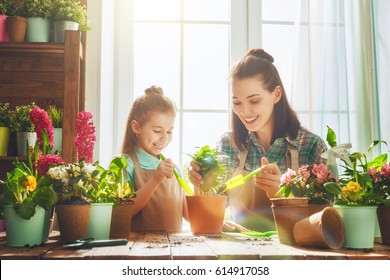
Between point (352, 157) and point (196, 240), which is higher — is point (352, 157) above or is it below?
above

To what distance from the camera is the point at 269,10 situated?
2520 millimetres

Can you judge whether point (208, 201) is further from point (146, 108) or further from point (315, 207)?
point (146, 108)

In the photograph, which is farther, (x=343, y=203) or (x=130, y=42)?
(x=130, y=42)

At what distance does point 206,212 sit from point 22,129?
3.33 feet

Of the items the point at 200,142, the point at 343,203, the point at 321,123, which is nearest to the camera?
the point at 343,203

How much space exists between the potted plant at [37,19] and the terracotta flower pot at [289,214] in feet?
4.54

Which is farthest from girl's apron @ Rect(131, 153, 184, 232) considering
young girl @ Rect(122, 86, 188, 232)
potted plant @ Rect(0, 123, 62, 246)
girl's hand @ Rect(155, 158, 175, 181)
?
potted plant @ Rect(0, 123, 62, 246)

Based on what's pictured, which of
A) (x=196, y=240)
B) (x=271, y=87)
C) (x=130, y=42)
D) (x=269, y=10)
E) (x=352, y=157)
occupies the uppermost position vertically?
(x=269, y=10)

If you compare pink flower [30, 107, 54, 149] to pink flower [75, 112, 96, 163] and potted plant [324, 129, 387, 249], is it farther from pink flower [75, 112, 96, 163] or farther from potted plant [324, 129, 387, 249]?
potted plant [324, 129, 387, 249]

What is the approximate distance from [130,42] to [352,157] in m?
1.57

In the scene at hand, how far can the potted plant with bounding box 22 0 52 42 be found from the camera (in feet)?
6.66

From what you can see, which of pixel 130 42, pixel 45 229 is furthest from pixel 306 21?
pixel 45 229

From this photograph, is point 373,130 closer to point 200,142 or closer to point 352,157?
point 200,142

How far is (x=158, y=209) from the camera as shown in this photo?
1.85 m
